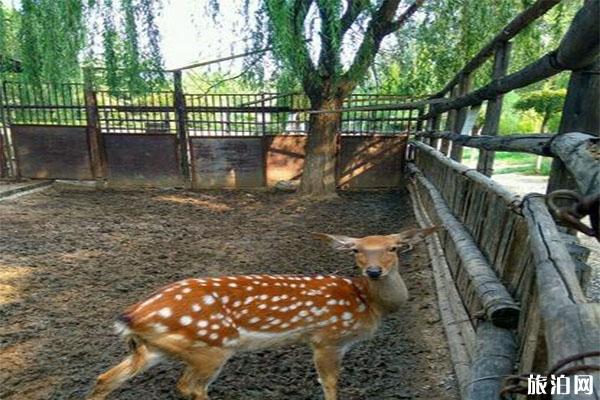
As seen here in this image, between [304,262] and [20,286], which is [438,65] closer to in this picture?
[304,262]

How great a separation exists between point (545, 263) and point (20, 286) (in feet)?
11.8

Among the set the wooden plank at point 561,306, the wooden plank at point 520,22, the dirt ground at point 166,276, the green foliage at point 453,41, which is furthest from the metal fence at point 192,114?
the wooden plank at point 561,306

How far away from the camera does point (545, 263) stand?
1114mm

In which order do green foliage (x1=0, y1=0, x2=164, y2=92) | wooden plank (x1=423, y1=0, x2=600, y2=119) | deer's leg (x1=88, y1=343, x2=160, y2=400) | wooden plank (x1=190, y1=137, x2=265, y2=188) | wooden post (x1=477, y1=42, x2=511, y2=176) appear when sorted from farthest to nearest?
wooden plank (x1=190, y1=137, x2=265, y2=188) → green foliage (x1=0, y1=0, x2=164, y2=92) → wooden post (x1=477, y1=42, x2=511, y2=176) → deer's leg (x1=88, y1=343, x2=160, y2=400) → wooden plank (x1=423, y1=0, x2=600, y2=119)

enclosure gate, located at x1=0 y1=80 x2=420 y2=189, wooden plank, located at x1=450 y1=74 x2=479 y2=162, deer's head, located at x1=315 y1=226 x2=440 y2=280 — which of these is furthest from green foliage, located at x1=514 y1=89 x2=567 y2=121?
deer's head, located at x1=315 y1=226 x2=440 y2=280

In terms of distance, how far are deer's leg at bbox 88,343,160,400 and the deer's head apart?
94cm

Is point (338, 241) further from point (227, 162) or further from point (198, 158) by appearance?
point (198, 158)

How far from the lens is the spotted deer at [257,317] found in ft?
6.21

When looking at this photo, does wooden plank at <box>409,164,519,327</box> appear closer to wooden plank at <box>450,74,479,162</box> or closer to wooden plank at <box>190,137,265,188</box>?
wooden plank at <box>450,74,479,162</box>

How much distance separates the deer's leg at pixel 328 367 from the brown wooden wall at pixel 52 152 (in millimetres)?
7462

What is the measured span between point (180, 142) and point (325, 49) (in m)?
3.62

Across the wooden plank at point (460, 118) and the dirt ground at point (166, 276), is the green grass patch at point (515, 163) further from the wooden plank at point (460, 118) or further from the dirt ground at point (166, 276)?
the dirt ground at point (166, 276)

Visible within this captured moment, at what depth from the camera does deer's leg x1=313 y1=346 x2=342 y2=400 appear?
211 cm

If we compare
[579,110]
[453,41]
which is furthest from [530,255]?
[453,41]
